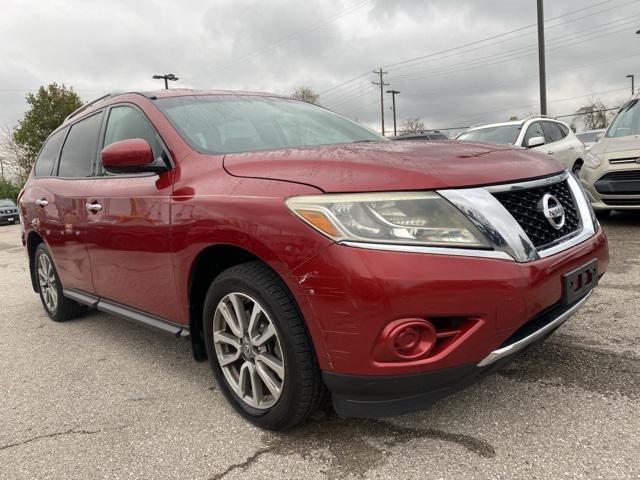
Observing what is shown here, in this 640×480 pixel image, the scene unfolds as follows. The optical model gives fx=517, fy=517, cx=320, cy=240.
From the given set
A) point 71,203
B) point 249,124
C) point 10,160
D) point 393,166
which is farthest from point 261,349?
point 10,160

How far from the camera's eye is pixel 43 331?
4.38 metres

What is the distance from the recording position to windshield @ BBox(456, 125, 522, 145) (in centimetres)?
852

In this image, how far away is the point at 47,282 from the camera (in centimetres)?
462

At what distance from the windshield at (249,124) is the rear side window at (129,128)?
0.15m

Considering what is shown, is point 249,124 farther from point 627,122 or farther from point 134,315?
point 627,122

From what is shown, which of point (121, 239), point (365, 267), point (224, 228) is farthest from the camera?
point (121, 239)

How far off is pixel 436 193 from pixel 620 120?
275 inches

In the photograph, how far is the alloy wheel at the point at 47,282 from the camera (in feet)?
14.7

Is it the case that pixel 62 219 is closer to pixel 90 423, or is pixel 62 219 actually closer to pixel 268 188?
pixel 90 423

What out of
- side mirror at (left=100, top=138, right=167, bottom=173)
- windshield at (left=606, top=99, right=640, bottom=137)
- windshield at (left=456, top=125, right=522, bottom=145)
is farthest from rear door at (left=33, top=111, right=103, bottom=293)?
windshield at (left=606, top=99, right=640, bottom=137)

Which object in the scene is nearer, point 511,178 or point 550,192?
point 511,178

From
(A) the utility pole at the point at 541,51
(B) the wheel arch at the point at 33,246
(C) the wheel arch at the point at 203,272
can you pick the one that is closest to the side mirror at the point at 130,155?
(C) the wheel arch at the point at 203,272

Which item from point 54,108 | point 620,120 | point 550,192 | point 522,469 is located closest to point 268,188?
point 550,192

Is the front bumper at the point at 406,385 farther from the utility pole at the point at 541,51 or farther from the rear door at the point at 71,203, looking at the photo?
the utility pole at the point at 541,51
